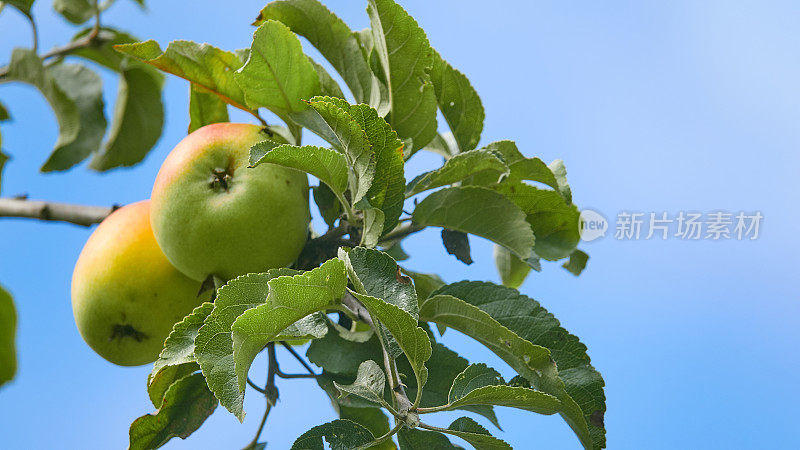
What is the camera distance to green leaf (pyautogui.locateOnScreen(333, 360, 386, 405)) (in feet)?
2.17

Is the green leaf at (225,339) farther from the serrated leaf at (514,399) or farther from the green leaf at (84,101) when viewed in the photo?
the green leaf at (84,101)

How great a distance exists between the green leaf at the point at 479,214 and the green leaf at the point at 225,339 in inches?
9.8

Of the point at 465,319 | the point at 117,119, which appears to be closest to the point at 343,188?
the point at 465,319

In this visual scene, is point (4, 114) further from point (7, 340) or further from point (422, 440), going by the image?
point (422, 440)

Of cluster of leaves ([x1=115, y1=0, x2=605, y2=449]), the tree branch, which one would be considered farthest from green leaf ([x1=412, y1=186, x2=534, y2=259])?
the tree branch

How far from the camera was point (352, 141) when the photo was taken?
67 cm

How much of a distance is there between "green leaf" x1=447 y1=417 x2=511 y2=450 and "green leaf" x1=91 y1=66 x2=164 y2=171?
1187 millimetres

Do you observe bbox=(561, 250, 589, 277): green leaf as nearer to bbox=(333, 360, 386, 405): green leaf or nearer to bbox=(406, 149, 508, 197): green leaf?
bbox=(406, 149, 508, 197): green leaf

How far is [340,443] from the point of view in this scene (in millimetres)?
693

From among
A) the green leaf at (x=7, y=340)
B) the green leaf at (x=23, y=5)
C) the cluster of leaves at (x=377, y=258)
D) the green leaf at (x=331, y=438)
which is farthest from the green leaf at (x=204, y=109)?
the green leaf at (x=7, y=340)

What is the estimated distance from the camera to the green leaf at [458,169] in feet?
2.48

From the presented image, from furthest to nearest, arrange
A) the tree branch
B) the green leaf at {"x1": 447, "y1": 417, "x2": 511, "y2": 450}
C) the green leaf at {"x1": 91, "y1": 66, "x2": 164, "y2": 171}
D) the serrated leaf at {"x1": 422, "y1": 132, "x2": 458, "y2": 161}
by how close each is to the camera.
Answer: the green leaf at {"x1": 91, "y1": 66, "x2": 164, "y2": 171}
the tree branch
the serrated leaf at {"x1": 422, "y1": 132, "x2": 458, "y2": 161}
the green leaf at {"x1": 447, "y1": 417, "x2": 511, "y2": 450}

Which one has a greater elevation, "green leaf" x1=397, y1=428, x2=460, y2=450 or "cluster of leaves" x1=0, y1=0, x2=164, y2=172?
"cluster of leaves" x1=0, y1=0, x2=164, y2=172

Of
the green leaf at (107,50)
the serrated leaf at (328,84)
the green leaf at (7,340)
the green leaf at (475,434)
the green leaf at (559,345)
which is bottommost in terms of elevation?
the green leaf at (7,340)
